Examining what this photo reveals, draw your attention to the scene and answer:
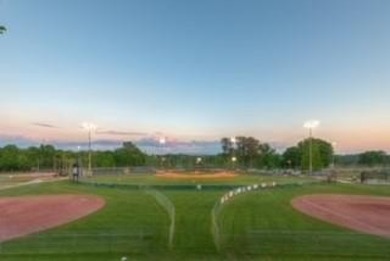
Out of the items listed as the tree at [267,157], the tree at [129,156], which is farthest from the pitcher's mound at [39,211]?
the tree at [267,157]

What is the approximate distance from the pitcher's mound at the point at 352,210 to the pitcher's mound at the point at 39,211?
54.9 ft

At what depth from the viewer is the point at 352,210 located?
132 feet

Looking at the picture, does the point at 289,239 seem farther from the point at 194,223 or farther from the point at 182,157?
the point at 182,157

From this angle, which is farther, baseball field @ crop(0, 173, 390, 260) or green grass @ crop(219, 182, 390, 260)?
baseball field @ crop(0, 173, 390, 260)

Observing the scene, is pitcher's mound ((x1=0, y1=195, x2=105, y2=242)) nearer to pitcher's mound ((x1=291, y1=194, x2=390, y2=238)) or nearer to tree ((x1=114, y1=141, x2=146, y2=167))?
pitcher's mound ((x1=291, y1=194, x2=390, y2=238))

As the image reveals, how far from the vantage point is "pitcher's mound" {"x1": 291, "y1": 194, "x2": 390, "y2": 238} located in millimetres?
32938

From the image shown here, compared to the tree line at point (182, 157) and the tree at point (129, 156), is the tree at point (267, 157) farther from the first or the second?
the tree at point (129, 156)

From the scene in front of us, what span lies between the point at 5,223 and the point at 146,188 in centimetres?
2028

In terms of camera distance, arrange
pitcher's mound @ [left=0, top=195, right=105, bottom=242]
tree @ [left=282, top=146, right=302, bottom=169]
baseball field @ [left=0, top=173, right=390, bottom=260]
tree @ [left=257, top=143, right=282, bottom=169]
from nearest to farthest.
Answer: baseball field @ [left=0, top=173, right=390, bottom=260], pitcher's mound @ [left=0, top=195, right=105, bottom=242], tree @ [left=282, top=146, right=302, bottom=169], tree @ [left=257, top=143, right=282, bottom=169]

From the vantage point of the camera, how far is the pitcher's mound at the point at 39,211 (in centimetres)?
3228

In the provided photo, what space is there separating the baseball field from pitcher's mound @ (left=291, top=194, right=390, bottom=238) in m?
0.07

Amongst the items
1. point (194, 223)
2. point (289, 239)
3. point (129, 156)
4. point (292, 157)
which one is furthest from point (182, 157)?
point (289, 239)

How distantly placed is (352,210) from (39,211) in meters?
24.1

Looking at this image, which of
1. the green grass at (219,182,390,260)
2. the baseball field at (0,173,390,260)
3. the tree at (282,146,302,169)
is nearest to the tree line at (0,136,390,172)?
the tree at (282,146,302,169)
